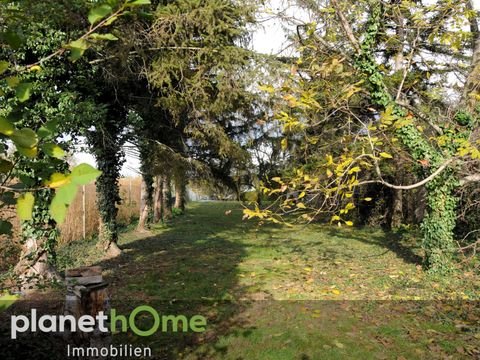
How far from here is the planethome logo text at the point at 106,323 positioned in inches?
167

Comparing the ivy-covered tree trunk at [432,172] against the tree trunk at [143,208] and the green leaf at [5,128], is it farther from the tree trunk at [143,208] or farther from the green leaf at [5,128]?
the tree trunk at [143,208]

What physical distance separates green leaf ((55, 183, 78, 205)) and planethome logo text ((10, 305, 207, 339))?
12.9 feet

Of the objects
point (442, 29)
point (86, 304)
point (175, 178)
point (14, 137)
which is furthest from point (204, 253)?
point (14, 137)

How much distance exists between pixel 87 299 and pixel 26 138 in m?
3.78

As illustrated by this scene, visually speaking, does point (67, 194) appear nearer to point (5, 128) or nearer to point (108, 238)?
point (5, 128)

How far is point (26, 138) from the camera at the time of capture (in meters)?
0.93

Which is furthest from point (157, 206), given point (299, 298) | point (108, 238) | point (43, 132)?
point (43, 132)

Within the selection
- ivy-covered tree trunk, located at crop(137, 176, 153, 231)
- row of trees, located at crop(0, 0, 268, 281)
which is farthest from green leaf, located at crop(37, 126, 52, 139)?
ivy-covered tree trunk, located at crop(137, 176, 153, 231)

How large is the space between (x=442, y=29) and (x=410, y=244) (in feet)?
21.0

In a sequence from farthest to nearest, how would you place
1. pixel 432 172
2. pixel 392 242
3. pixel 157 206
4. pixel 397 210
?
pixel 157 206
pixel 397 210
pixel 392 242
pixel 432 172

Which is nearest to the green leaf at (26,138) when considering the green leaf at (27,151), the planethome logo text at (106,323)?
the green leaf at (27,151)

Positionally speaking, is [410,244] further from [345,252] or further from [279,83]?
[279,83]

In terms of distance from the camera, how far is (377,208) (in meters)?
16.2

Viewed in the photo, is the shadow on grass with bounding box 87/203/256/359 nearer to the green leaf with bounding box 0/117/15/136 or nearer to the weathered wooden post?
the weathered wooden post
